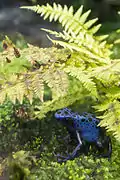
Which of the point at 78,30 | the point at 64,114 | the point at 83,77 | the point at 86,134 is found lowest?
the point at 86,134

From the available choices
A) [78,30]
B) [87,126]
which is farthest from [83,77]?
[78,30]

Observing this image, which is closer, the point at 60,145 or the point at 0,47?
the point at 60,145

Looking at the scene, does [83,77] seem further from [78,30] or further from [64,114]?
[78,30]

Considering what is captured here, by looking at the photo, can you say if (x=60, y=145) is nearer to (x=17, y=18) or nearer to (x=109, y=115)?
(x=109, y=115)

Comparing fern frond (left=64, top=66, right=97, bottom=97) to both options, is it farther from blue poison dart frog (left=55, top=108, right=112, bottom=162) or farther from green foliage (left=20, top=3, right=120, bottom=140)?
blue poison dart frog (left=55, top=108, right=112, bottom=162)

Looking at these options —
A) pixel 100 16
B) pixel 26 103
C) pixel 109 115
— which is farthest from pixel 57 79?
pixel 100 16

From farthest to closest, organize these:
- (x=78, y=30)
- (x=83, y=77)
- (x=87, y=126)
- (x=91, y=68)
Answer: (x=78, y=30)
(x=87, y=126)
(x=91, y=68)
(x=83, y=77)

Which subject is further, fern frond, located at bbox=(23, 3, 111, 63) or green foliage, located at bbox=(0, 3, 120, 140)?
fern frond, located at bbox=(23, 3, 111, 63)

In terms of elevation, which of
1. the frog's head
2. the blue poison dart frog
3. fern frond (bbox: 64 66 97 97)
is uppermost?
fern frond (bbox: 64 66 97 97)

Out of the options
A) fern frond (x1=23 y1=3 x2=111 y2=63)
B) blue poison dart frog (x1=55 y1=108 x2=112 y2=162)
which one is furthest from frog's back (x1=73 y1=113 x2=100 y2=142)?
fern frond (x1=23 y1=3 x2=111 y2=63)
